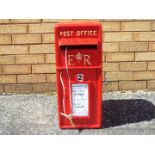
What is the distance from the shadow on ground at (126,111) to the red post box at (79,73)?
26 centimetres

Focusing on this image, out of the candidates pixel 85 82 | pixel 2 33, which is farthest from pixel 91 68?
pixel 2 33

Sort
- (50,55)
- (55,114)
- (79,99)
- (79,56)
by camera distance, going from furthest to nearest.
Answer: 1. (50,55)
2. (55,114)
3. (79,99)
4. (79,56)

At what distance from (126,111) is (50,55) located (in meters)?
1.11

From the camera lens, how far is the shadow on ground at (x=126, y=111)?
4.30m

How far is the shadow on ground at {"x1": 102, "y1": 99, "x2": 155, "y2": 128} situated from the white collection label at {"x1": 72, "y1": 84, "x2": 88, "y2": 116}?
307mm

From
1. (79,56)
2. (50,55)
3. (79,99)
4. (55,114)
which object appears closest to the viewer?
(79,56)

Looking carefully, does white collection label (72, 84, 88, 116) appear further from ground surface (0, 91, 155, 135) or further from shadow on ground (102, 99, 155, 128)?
shadow on ground (102, 99, 155, 128)

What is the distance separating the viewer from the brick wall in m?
4.77

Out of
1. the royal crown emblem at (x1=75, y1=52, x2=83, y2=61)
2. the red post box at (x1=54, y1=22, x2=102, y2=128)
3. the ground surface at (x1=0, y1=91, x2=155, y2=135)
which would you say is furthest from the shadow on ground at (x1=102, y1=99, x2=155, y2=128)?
the royal crown emblem at (x1=75, y1=52, x2=83, y2=61)

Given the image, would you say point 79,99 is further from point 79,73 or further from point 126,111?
point 126,111

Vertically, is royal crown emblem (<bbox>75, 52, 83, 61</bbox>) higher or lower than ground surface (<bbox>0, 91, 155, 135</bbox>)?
higher

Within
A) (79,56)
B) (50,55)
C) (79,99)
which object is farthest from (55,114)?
(79,56)

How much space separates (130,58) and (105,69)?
0.32 m

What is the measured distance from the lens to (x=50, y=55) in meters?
4.87
